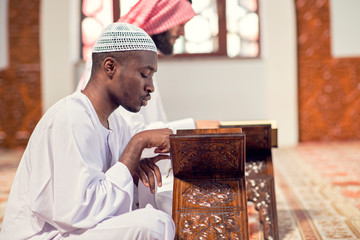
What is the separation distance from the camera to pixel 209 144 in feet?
6.82

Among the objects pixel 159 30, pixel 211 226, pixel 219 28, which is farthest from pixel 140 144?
pixel 219 28

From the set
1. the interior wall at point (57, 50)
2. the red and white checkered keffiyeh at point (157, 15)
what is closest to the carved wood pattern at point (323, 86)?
the interior wall at point (57, 50)

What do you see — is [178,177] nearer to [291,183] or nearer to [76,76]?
[291,183]

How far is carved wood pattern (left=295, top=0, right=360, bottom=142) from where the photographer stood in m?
8.84

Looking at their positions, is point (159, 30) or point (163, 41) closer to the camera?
point (159, 30)

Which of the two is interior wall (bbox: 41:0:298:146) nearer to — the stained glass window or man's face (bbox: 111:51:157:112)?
the stained glass window

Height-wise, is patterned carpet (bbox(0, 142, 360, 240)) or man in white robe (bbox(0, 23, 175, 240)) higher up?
man in white robe (bbox(0, 23, 175, 240))

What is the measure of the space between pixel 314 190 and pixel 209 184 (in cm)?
311

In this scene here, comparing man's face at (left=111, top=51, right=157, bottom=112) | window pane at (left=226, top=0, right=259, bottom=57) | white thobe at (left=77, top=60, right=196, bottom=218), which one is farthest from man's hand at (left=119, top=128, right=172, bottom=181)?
window pane at (left=226, top=0, right=259, bottom=57)

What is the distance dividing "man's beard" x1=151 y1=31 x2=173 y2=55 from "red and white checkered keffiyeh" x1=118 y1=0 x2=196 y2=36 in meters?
0.08

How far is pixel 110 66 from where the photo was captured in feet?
6.87

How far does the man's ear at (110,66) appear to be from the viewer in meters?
2.08

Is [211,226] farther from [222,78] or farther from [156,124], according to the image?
[222,78]

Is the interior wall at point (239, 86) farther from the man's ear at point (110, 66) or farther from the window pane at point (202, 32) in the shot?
the man's ear at point (110, 66)
